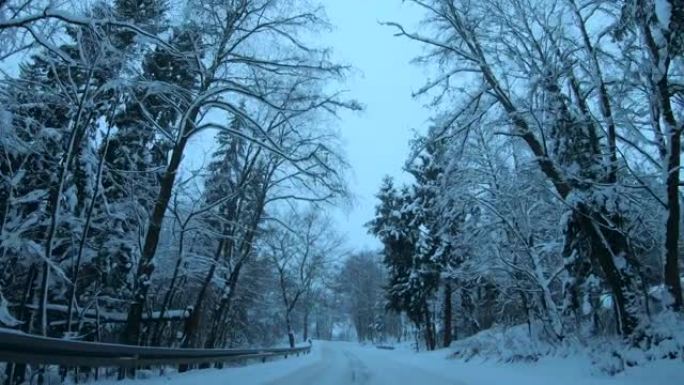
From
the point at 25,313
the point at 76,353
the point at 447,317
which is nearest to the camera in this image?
the point at 76,353

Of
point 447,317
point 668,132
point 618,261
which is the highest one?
point 668,132

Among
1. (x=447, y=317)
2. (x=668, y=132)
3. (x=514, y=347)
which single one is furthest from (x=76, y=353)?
(x=447, y=317)

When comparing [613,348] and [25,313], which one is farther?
[25,313]

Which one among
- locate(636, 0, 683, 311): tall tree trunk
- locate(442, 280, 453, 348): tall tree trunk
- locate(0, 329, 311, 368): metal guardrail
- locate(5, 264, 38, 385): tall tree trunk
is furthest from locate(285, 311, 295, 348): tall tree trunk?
locate(636, 0, 683, 311): tall tree trunk

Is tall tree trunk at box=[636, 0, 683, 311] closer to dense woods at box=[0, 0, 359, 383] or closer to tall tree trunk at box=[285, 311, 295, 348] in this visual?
dense woods at box=[0, 0, 359, 383]

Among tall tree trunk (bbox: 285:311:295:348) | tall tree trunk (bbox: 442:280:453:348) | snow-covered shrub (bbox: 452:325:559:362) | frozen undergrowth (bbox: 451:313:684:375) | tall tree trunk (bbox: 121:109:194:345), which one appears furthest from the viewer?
tall tree trunk (bbox: 285:311:295:348)

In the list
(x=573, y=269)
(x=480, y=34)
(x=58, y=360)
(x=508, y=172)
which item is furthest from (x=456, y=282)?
(x=58, y=360)

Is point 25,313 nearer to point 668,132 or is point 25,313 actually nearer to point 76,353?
point 76,353

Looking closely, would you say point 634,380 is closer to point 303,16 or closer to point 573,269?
point 573,269

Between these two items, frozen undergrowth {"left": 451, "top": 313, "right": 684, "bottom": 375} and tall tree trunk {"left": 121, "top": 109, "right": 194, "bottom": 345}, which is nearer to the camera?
frozen undergrowth {"left": 451, "top": 313, "right": 684, "bottom": 375}

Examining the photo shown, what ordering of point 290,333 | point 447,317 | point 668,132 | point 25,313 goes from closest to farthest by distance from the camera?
point 668,132
point 25,313
point 447,317
point 290,333

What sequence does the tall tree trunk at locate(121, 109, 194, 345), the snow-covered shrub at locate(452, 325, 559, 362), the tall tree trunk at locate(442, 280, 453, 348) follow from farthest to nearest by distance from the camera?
the tall tree trunk at locate(442, 280, 453, 348)
the snow-covered shrub at locate(452, 325, 559, 362)
the tall tree trunk at locate(121, 109, 194, 345)

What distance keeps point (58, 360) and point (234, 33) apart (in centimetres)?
903

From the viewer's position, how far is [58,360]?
5.90 meters
